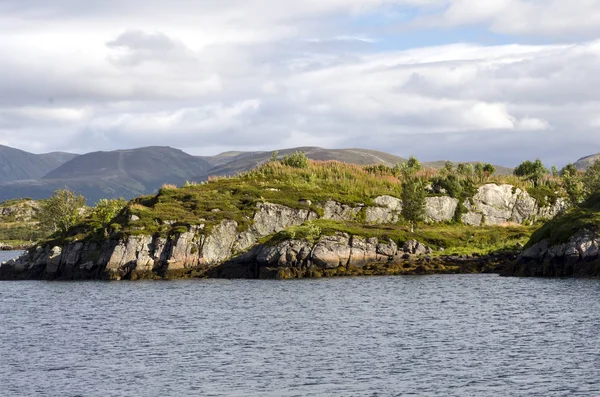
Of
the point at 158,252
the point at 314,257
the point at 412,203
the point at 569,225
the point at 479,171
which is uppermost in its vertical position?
the point at 479,171

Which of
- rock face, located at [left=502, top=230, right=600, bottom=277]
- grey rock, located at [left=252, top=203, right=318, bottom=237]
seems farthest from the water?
grey rock, located at [left=252, top=203, right=318, bottom=237]

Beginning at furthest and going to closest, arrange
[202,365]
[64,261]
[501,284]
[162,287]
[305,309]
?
[64,261] < [162,287] < [501,284] < [305,309] < [202,365]

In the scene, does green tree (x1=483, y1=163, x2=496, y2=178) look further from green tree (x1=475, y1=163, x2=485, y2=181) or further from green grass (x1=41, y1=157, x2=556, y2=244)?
green grass (x1=41, y1=157, x2=556, y2=244)

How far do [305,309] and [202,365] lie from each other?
22894mm

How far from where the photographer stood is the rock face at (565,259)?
287 feet

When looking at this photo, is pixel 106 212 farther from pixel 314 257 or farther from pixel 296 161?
pixel 314 257

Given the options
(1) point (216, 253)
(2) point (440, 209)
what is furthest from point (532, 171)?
(1) point (216, 253)

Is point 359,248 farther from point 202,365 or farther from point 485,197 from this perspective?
point 202,365

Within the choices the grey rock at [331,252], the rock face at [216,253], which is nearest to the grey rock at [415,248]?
the rock face at [216,253]

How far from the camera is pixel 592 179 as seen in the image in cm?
11756

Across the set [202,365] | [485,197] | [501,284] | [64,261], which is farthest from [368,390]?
[485,197]

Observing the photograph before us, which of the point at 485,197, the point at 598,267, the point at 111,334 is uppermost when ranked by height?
the point at 485,197

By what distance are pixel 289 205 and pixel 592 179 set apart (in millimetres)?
43357

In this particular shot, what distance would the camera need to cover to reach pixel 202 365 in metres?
49.0
